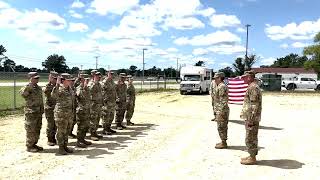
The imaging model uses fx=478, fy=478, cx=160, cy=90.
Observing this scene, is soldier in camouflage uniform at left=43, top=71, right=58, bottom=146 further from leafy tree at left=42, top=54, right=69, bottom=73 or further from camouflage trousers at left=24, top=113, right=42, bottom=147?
leafy tree at left=42, top=54, right=69, bottom=73

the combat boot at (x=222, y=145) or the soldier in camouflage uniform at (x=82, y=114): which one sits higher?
the soldier in camouflage uniform at (x=82, y=114)

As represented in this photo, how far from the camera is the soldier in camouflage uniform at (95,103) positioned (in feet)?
43.8

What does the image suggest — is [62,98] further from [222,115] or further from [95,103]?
[222,115]

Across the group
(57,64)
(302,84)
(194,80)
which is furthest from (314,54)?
(57,64)

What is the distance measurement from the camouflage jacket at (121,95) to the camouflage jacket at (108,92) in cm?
116

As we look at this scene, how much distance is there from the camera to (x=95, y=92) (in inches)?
528

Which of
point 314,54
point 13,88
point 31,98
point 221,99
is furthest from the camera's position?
point 314,54

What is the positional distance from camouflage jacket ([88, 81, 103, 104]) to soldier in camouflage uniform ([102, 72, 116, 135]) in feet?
2.81

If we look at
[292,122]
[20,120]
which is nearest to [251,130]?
[292,122]

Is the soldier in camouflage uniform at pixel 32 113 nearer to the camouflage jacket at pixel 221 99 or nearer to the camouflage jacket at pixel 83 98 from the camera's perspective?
the camouflage jacket at pixel 83 98

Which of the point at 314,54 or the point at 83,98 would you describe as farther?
the point at 314,54

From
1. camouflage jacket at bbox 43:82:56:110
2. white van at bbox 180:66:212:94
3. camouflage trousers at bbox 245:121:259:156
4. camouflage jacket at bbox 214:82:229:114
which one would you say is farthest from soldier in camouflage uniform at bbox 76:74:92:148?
white van at bbox 180:66:212:94

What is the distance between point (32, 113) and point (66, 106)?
978 millimetres

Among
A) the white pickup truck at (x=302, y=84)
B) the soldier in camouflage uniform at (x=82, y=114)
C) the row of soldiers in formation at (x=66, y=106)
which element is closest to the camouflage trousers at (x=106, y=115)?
the row of soldiers in formation at (x=66, y=106)
